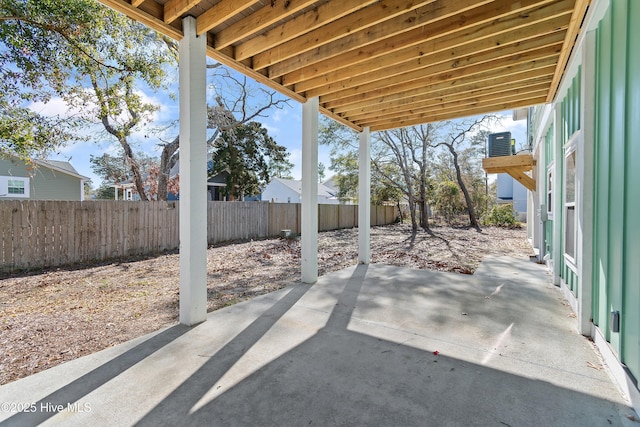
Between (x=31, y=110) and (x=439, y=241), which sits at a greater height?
(x=31, y=110)

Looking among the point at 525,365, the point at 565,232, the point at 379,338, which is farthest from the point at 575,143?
the point at 379,338

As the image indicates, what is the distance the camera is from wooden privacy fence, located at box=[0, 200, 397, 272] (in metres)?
5.22

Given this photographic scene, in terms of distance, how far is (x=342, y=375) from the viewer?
1.98m

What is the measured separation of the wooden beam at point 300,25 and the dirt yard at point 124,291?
306 centimetres

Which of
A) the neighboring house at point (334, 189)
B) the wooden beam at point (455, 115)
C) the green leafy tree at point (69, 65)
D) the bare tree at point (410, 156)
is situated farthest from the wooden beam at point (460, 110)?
the neighboring house at point (334, 189)

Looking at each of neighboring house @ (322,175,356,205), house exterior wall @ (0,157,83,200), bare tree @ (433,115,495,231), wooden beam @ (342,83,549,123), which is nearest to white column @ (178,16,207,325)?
wooden beam @ (342,83,549,123)

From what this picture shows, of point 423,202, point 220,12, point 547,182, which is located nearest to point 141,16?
point 220,12

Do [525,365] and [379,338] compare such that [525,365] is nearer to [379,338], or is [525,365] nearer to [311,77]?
[379,338]

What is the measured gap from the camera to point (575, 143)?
3172 millimetres

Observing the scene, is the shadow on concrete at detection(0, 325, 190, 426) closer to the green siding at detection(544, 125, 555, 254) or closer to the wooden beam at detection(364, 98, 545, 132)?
the wooden beam at detection(364, 98, 545, 132)

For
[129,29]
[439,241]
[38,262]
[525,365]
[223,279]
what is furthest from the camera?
[439,241]

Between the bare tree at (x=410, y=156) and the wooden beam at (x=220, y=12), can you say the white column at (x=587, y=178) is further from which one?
the bare tree at (x=410, y=156)

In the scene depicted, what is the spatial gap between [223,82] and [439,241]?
936 cm

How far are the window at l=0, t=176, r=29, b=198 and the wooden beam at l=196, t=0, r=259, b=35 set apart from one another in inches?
529
